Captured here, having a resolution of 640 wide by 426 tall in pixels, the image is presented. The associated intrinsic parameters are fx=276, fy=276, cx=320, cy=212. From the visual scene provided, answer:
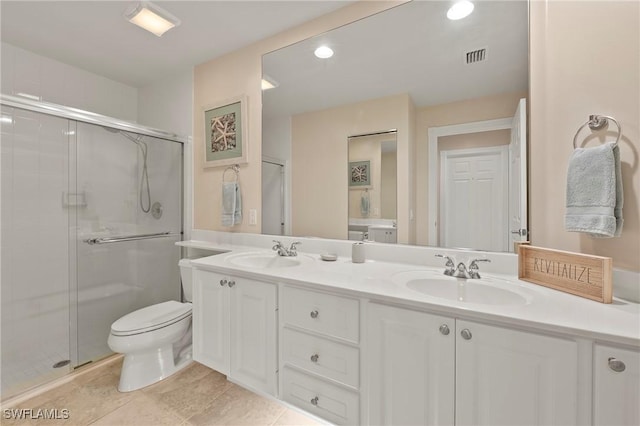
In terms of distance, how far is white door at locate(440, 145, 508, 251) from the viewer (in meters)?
1.27

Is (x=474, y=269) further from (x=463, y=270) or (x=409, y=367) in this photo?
(x=409, y=367)

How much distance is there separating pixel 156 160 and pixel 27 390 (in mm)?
1668

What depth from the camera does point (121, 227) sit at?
2.11m

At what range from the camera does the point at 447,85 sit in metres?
1.38

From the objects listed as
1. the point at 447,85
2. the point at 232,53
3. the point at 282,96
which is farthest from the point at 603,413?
the point at 232,53

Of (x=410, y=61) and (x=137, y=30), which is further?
(x=137, y=30)

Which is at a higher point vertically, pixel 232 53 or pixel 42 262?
pixel 232 53

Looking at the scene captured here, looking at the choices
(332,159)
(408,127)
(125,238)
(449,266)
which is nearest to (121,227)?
(125,238)

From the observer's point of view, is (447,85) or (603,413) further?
(447,85)

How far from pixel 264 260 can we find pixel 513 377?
1286 millimetres

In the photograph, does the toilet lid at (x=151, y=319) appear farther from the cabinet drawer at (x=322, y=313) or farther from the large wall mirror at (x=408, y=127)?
the cabinet drawer at (x=322, y=313)

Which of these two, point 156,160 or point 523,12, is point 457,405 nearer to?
point 523,12

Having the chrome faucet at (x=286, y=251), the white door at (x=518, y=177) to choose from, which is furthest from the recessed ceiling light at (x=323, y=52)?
the chrome faucet at (x=286, y=251)

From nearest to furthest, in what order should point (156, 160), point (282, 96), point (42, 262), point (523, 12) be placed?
point (523, 12), point (42, 262), point (282, 96), point (156, 160)
